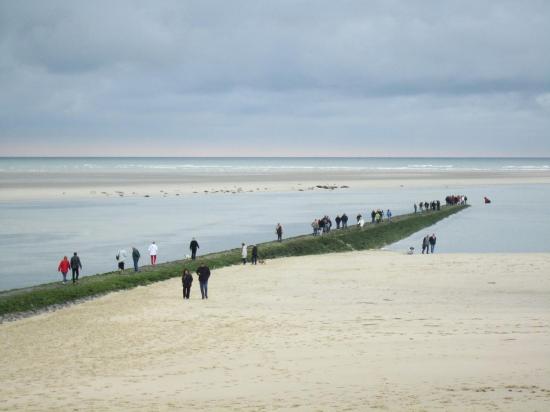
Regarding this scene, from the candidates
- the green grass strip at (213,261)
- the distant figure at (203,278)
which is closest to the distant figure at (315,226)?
the green grass strip at (213,261)

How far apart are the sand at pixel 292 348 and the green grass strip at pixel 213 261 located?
1.17 metres

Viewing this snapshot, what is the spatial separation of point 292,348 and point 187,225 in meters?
40.8

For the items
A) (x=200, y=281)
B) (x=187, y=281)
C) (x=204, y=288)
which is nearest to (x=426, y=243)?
(x=204, y=288)

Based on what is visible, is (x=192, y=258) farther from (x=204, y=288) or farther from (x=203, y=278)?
(x=203, y=278)

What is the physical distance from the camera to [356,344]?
1847cm

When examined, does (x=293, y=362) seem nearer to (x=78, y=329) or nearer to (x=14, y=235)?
(x=78, y=329)

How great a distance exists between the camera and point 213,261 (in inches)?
1394

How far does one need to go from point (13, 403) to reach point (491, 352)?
11060 millimetres

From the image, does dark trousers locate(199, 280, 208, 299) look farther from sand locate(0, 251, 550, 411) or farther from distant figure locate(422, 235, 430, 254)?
distant figure locate(422, 235, 430, 254)

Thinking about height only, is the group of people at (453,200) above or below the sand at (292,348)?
above

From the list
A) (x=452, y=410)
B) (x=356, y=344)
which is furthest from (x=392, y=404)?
(x=356, y=344)

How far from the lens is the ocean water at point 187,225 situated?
135 ft

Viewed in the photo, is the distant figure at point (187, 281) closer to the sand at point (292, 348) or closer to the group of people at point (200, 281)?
the group of people at point (200, 281)

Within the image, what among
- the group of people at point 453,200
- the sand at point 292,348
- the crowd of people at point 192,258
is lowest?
the sand at point 292,348
